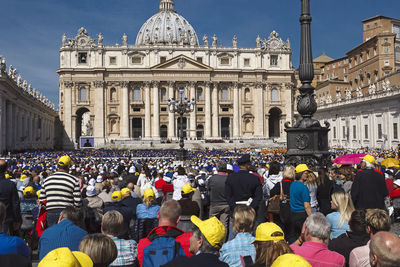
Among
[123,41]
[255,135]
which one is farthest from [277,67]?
[123,41]

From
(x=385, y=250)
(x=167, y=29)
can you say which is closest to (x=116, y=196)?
(x=385, y=250)

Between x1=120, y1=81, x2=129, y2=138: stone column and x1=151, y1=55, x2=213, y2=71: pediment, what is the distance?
20.9 feet

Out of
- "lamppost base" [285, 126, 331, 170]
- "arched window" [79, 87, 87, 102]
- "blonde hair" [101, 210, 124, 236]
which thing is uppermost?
"arched window" [79, 87, 87, 102]

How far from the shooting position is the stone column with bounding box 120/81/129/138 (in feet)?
226

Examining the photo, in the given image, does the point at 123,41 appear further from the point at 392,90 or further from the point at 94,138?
the point at 392,90

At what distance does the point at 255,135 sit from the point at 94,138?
98.8 ft

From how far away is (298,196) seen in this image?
21.4 feet

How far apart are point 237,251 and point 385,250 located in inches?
66.7

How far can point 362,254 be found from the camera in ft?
12.7

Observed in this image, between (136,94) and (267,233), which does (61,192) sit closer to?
(267,233)

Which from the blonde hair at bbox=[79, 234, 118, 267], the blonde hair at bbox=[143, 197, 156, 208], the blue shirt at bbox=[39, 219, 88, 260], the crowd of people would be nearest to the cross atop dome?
the crowd of people

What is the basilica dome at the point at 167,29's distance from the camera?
10038 centimetres

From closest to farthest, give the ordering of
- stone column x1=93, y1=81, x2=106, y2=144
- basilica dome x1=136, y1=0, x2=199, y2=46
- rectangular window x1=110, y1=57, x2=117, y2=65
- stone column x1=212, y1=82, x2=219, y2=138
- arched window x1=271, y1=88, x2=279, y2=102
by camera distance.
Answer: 1. stone column x1=93, y1=81, x2=106, y2=144
2. rectangular window x1=110, y1=57, x2=117, y2=65
3. stone column x1=212, y1=82, x2=219, y2=138
4. arched window x1=271, y1=88, x2=279, y2=102
5. basilica dome x1=136, y1=0, x2=199, y2=46

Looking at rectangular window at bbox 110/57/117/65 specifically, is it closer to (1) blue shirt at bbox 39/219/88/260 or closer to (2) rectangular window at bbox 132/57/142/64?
(2) rectangular window at bbox 132/57/142/64
